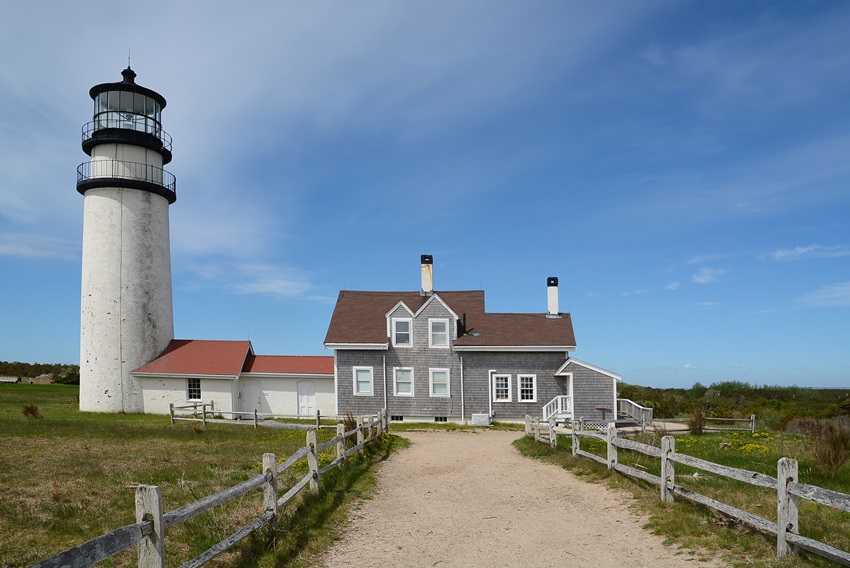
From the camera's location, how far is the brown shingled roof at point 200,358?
33.3 metres

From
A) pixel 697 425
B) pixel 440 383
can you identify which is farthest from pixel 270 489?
pixel 440 383

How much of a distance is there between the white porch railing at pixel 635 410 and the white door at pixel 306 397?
16113mm

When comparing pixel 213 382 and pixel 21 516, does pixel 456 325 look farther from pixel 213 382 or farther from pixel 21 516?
pixel 21 516

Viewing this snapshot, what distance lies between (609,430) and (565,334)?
19784 millimetres

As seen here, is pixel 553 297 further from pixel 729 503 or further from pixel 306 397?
pixel 729 503

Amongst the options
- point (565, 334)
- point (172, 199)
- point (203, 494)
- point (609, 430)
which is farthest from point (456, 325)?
point (203, 494)

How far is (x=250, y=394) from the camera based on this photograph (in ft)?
113

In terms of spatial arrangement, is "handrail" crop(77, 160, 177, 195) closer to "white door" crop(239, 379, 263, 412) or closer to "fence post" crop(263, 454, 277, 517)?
"white door" crop(239, 379, 263, 412)

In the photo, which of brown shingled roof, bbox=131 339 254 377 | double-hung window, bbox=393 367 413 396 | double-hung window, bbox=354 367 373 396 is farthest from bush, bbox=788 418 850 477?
brown shingled roof, bbox=131 339 254 377

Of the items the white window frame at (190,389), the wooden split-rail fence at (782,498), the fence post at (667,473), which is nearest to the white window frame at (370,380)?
the white window frame at (190,389)

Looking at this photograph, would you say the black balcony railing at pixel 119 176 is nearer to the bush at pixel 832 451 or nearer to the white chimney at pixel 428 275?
the white chimney at pixel 428 275

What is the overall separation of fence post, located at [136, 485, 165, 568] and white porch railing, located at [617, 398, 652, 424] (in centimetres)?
2476

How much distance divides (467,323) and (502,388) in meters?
4.09

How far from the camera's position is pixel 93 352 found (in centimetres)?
3294
